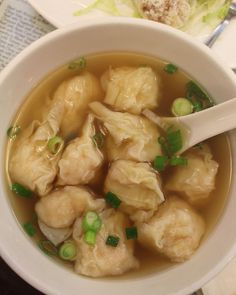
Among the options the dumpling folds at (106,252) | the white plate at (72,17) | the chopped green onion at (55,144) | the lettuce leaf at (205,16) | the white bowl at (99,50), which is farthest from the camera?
the lettuce leaf at (205,16)

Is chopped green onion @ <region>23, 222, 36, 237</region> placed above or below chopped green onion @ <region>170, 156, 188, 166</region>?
below

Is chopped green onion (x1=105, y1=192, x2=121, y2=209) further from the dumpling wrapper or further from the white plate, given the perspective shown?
the white plate

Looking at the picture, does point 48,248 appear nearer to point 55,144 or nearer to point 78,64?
point 55,144

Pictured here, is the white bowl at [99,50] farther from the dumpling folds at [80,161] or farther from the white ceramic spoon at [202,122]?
the dumpling folds at [80,161]

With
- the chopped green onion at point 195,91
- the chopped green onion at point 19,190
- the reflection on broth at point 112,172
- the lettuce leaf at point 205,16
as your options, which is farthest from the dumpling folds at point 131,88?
the lettuce leaf at point 205,16

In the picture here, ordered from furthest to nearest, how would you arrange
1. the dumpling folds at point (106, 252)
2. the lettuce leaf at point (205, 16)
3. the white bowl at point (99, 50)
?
the lettuce leaf at point (205, 16), the dumpling folds at point (106, 252), the white bowl at point (99, 50)

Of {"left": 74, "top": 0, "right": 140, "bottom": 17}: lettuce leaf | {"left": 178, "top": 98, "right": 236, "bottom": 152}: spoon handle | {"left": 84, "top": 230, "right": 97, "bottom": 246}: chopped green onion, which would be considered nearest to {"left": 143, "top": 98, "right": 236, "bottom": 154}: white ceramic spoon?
{"left": 178, "top": 98, "right": 236, "bottom": 152}: spoon handle

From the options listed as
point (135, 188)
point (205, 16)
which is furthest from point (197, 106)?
point (205, 16)
